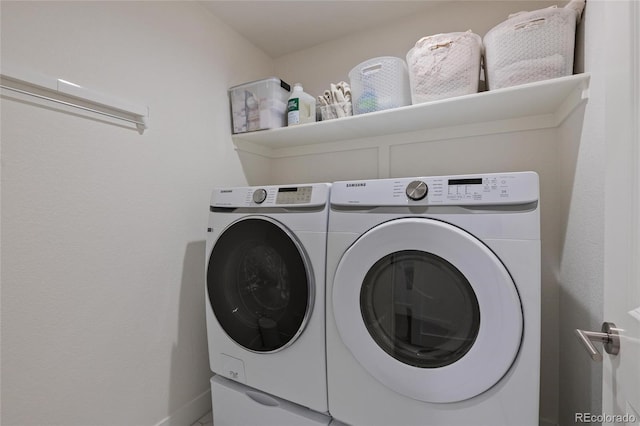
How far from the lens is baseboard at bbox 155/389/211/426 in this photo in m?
1.32

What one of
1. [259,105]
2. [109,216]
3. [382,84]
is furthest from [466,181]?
[109,216]

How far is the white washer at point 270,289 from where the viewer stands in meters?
1.04

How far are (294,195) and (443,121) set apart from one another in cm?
86

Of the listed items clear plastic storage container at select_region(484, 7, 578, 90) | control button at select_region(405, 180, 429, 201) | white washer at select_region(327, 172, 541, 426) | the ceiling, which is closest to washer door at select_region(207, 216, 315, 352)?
white washer at select_region(327, 172, 541, 426)

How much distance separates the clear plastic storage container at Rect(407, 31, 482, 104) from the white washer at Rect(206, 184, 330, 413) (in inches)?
25.2

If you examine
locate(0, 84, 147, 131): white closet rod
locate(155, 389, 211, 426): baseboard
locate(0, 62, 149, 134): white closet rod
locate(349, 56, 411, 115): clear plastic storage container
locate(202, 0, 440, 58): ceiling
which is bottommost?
locate(155, 389, 211, 426): baseboard

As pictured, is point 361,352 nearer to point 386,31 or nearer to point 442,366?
point 442,366

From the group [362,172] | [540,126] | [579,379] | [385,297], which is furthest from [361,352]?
[540,126]

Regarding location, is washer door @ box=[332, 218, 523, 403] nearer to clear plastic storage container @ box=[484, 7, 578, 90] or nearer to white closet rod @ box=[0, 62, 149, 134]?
clear plastic storage container @ box=[484, 7, 578, 90]

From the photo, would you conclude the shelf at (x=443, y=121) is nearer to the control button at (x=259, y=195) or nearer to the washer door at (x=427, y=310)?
the control button at (x=259, y=195)

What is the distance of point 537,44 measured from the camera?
1.01m

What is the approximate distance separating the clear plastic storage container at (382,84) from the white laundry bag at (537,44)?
0.37 metres

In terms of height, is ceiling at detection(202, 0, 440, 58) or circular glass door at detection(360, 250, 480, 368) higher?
ceiling at detection(202, 0, 440, 58)

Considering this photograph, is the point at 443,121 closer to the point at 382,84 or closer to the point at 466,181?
the point at 382,84
